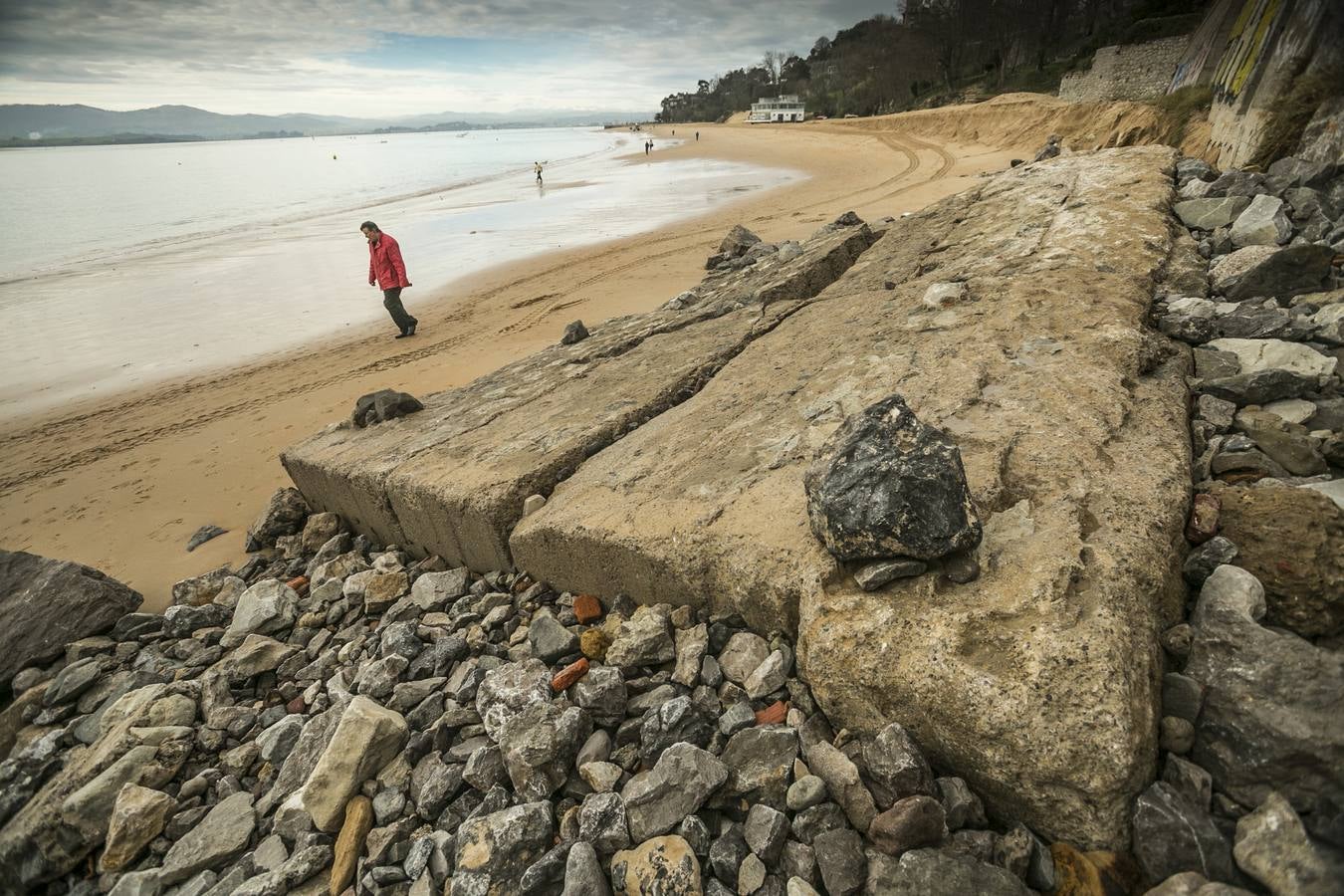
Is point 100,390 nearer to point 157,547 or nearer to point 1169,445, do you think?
point 157,547

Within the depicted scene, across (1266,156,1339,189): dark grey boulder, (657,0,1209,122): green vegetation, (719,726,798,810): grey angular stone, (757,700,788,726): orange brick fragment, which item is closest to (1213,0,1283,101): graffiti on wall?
(1266,156,1339,189): dark grey boulder

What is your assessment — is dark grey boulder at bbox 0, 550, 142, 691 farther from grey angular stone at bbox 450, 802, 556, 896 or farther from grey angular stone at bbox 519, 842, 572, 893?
grey angular stone at bbox 519, 842, 572, 893

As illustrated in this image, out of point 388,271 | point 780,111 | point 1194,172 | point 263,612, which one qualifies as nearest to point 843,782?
point 263,612

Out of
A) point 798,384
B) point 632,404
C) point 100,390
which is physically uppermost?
point 798,384

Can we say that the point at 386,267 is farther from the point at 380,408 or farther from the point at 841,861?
the point at 841,861

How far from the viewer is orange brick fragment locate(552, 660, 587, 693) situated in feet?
7.35

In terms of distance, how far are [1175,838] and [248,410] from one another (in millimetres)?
9013

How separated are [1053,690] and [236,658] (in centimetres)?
343

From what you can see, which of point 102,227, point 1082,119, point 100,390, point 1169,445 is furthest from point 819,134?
point 1169,445

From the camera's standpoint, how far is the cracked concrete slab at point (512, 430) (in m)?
3.33

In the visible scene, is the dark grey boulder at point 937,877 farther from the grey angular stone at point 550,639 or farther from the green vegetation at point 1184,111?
the green vegetation at point 1184,111

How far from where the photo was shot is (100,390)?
9117 mm

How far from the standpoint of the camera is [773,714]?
1.92 metres

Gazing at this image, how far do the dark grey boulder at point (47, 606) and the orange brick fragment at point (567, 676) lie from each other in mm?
3322
